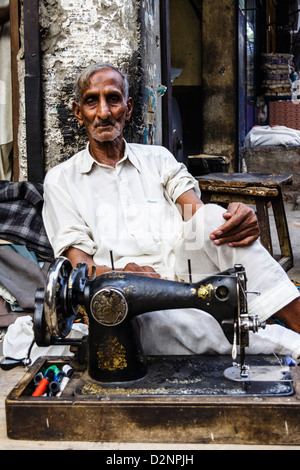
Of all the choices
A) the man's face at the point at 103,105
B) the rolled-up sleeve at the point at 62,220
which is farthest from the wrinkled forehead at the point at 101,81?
the rolled-up sleeve at the point at 62,220

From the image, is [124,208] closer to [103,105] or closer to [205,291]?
[103,105]

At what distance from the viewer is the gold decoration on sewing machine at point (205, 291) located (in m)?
1.69

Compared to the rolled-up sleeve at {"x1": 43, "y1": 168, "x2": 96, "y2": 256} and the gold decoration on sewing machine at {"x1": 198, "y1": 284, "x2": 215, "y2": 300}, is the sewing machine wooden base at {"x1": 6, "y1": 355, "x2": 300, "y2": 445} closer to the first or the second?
the gold decoration on sewing machine at {"x1": 198, "y1": 284, "x2": 215, "y2": 300}

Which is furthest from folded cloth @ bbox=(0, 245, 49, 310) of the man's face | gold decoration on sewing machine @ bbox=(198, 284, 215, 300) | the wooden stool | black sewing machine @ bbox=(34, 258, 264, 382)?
the wooden stool

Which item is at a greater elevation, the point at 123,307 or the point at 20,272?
the point at 123,307

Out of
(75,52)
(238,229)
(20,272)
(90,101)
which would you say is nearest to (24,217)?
(20,272)

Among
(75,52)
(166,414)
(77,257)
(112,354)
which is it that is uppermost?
(75,52)

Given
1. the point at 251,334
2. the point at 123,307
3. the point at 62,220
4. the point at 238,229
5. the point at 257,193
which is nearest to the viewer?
the point at 123,307

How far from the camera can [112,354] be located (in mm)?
1719

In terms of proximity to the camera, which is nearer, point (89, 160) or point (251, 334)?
point (251, 334)

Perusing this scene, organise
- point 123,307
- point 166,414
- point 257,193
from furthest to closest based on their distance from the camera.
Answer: point 257,193 < point 123,307 < point 166,414

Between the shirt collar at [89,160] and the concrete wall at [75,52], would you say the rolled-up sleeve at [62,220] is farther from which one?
the concrete wall at [75,52]

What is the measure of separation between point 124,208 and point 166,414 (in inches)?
50.5

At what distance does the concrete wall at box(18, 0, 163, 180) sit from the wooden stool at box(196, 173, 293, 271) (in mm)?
1071
